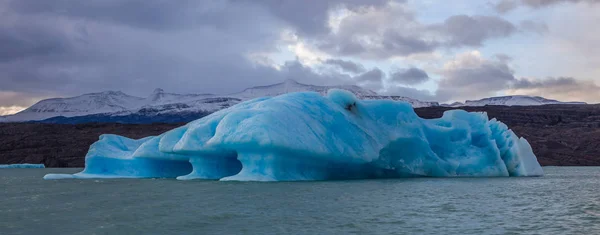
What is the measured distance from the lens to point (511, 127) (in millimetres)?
62719

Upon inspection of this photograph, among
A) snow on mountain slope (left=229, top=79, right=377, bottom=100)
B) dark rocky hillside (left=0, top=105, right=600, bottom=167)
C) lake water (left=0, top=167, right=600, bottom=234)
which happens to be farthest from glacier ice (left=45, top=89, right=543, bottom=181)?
snow on mountain slope (left=229, top=79, right=377, bottom=100)

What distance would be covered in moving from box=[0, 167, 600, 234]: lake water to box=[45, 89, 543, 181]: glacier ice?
1.38 metres

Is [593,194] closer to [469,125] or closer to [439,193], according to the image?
[439,193]

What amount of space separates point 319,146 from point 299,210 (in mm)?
6196

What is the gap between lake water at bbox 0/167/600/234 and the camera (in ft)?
28.7

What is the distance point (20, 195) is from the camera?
1458 cm

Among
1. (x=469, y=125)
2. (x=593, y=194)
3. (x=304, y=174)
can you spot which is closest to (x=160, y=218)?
(x=304, y=174)

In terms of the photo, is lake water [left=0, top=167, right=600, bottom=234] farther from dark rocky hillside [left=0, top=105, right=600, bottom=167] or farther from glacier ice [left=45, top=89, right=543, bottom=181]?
dark rocky hillside [left=0, top=105, right=600, bottom=167]

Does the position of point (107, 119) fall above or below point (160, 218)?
above

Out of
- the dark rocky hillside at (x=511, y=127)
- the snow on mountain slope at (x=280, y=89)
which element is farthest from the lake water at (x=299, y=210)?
the snow on mountain slope at (x=280, y=89)

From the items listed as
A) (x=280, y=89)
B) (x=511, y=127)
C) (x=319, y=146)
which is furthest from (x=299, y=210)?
(x=280, y=89)

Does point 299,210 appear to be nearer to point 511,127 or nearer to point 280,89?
point 511,127

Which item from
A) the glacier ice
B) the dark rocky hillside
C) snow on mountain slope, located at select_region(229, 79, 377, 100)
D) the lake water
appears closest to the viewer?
the lake water

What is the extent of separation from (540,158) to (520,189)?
38.6m
